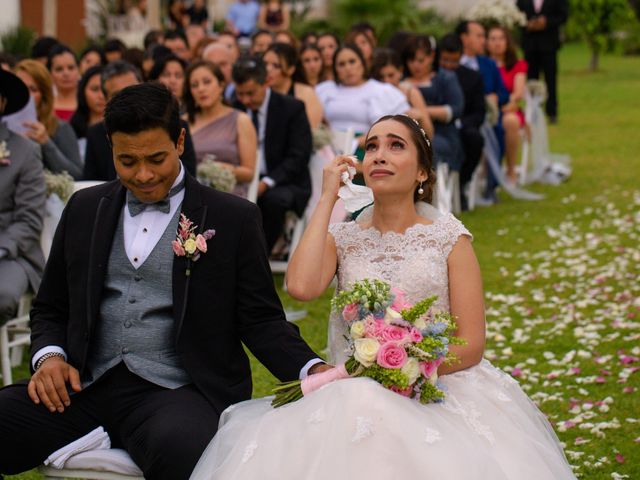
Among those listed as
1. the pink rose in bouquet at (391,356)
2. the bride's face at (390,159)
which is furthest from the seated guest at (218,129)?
the pink rose in bouquet at (391,356)

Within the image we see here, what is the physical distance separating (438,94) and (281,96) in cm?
254

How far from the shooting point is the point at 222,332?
4.11 meters

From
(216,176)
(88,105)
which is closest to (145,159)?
(216,176)

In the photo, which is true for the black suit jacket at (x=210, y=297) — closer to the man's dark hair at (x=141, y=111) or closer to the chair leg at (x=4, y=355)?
the man's dark hair at (x=141, y=111)

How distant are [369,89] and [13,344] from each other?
4.90 metres

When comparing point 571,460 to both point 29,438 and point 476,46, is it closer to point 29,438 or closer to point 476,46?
point 29,438

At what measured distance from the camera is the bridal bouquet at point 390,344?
366cm

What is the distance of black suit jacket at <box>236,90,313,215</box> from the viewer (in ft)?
30.0

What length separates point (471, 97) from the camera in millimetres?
12023

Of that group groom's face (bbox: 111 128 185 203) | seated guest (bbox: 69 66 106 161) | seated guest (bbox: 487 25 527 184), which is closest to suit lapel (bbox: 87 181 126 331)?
groom's face (bbox: 111 128 185 203)

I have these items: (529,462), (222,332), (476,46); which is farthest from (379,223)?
(476,46)

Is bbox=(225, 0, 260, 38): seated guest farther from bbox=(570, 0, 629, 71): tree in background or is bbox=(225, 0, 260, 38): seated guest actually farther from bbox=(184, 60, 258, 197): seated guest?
bbox=(184, 60, 258, 197): seated guest

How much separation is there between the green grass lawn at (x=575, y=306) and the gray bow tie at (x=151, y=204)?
169 centimetres

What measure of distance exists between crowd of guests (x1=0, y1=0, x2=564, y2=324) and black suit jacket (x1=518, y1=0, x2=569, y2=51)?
5084mm
